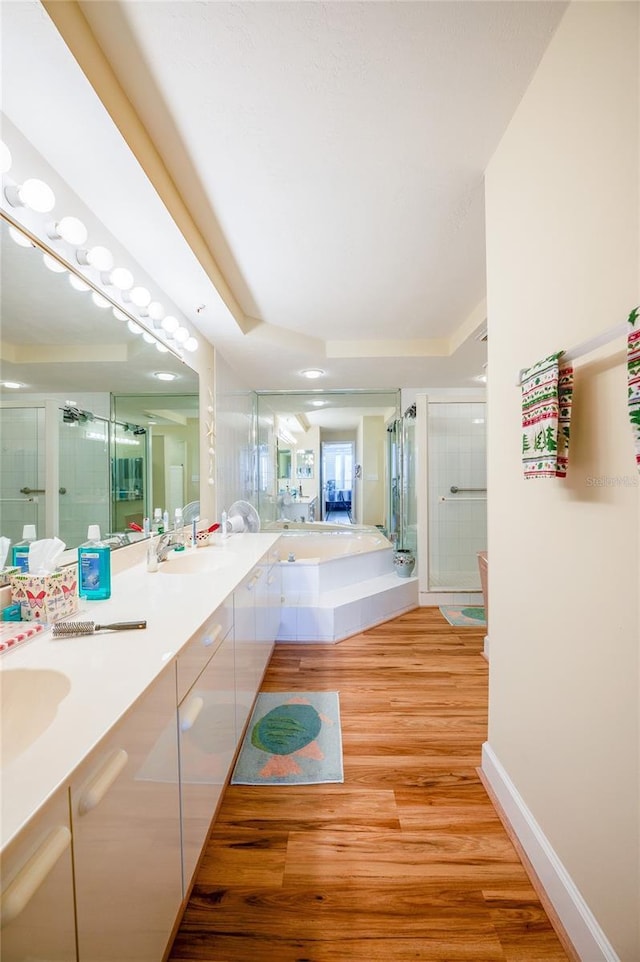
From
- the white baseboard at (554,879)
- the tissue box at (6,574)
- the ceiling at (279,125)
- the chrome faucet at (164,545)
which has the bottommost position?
the white baseboard at (554,879)

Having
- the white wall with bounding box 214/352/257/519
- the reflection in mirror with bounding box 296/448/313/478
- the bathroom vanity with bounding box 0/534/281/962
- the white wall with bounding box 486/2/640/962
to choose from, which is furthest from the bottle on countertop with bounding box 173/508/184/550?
the reflection in mirror with bounding box 296/448/313/478

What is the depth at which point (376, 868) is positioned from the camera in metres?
1.21

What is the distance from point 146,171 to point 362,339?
205cm

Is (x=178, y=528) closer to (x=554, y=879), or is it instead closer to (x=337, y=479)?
(x=554, y=879)

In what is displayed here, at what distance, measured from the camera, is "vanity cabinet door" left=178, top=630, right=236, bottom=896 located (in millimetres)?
1027

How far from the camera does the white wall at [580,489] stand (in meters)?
0.80

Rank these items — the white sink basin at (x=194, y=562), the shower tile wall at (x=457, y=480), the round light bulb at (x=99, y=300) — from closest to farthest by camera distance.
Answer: the round light bulb at (x=99, y=300)
the white sink basin at (x=194, y=562)
the shower tile wall at (x=457, y=480)

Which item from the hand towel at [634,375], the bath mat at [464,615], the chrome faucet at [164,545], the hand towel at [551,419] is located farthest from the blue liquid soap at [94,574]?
the bath mat at [464,615]

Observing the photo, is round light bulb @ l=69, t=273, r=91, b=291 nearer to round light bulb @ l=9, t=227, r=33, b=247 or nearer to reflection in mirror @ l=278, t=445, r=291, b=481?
round light bulb @ l=9, t=227, r=33, b=247

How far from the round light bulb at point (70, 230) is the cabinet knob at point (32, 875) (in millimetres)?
1596

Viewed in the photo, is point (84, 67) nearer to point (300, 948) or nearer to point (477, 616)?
point (300, 948)

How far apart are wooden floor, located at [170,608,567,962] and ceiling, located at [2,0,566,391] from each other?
2298 mm

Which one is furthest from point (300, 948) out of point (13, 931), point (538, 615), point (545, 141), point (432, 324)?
point (432, 324)

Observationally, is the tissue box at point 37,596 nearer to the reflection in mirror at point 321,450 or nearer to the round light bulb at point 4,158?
the round light bulb at point 4,158
